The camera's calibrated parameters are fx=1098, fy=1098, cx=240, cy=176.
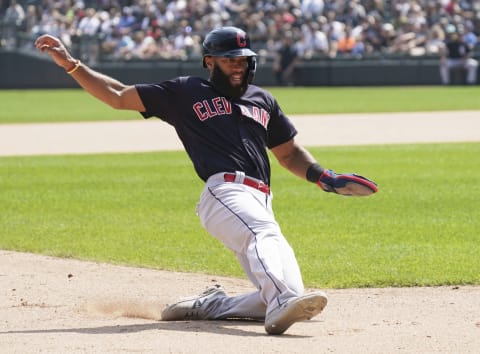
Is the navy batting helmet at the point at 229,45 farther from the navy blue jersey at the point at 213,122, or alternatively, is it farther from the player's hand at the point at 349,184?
the player's hand at the point at 349,184

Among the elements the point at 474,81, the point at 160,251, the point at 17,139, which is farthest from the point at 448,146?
the point at 474,81

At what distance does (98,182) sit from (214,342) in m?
7.35

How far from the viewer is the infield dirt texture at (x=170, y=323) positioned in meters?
5.06

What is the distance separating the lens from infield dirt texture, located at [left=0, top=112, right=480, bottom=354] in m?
5.06

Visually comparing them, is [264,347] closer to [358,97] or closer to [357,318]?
[357,318]

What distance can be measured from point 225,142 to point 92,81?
0.78m

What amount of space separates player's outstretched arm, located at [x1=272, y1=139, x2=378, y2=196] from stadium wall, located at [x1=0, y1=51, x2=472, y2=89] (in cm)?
2582

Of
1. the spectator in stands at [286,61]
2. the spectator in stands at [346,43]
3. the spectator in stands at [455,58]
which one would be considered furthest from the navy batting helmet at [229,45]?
the spectator in stands at [346,43]

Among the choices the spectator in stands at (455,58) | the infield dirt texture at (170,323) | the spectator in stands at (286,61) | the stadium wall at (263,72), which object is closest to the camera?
the infield dirt texture at (170,323)

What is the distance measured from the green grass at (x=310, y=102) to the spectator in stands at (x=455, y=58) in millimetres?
593

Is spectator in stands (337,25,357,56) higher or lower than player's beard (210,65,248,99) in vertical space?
lower

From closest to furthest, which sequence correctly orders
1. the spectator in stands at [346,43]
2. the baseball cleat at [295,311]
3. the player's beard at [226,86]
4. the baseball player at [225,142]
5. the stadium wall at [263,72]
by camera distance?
the baseball cleat at [295,311] → the baseball player at [225,142] → the player's beard at [226,86] → the stadium wall at [263,72] → the spectator in stands at [346,43]

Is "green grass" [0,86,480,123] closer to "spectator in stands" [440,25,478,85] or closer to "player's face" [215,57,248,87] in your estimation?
"spectator in stands" [440,25,478,85]

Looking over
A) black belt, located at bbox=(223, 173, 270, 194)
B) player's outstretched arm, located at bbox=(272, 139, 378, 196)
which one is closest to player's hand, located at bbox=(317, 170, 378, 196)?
player's outstretched arm, located at bbox=(272, 139, 378, 196)
